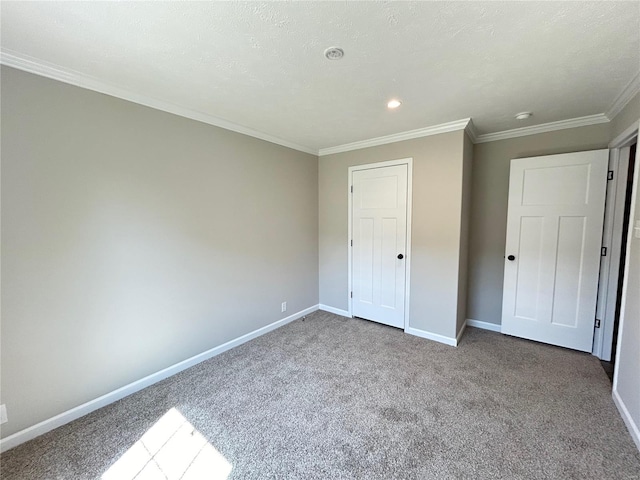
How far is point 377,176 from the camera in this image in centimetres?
335

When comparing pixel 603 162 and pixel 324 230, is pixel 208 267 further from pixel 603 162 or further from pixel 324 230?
pixel 603 162

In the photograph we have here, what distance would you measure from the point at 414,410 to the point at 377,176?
247 cm

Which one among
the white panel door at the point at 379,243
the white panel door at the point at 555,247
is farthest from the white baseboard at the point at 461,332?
the white panel door at the point at 379,243

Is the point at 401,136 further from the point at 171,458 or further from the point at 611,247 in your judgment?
the point at 171,458

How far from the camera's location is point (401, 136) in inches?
121

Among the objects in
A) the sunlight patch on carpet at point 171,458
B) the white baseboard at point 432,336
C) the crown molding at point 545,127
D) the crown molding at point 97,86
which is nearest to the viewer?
the sunlight patch on carpet at point 171,458

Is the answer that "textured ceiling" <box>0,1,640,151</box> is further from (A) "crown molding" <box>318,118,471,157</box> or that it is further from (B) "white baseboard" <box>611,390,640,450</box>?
(B) "white baseboard" <box>611,390,640,450</box>

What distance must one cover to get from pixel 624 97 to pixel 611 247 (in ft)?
4.37

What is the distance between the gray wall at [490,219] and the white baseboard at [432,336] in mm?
747

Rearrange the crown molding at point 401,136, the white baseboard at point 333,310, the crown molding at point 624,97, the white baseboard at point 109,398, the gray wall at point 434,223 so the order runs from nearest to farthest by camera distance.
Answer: the white baseboard at point 109,398 < the crown molding at point 624,97 < the crown molding at point 401,136 < the gray wall at point 434,223 < the white baseboard at point 333,310

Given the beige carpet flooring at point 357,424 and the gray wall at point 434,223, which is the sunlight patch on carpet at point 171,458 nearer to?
the beige carpet flooring at point 357,424

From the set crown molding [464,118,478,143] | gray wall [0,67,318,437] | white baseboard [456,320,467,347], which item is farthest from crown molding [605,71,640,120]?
gray wall [0,67,318,437]

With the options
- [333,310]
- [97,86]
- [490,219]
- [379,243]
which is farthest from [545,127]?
[97,86]

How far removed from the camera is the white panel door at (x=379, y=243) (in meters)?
3.23
